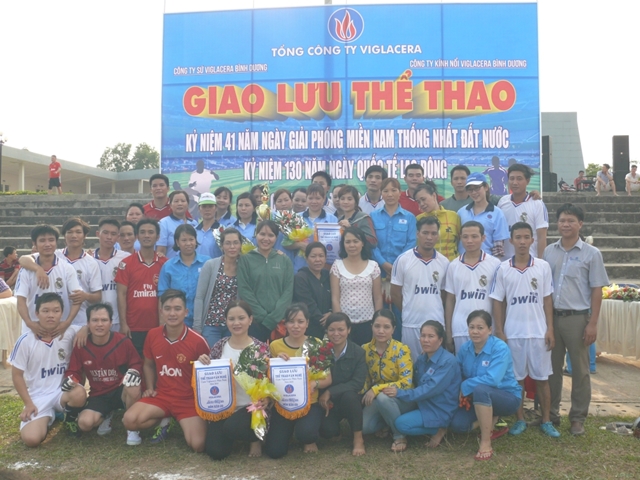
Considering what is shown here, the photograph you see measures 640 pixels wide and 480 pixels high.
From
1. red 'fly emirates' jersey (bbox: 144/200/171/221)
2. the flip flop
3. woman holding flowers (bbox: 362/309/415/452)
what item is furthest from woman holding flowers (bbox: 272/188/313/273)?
the flip flop

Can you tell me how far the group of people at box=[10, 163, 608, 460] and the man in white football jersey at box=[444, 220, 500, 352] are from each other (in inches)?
0.5

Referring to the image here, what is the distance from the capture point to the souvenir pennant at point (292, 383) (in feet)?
13.4

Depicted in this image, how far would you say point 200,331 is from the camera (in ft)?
15.5

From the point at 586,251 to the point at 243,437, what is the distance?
3.03 m

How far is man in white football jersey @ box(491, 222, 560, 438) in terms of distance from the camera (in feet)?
14.5

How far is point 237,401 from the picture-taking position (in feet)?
14.0

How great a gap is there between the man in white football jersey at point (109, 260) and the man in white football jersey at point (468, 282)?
2.96 metres

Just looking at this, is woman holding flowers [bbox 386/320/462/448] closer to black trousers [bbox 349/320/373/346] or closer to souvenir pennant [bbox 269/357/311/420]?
black trousers [bbox 349/320/373/346]

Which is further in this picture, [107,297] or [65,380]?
[107,297]

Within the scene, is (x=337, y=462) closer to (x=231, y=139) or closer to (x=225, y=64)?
(x=231, y=139)

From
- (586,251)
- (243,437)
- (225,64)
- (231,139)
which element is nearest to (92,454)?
(243,437)

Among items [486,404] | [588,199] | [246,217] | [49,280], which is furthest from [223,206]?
[588,199]

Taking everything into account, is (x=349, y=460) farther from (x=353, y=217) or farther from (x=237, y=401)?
(x=353, y=217)

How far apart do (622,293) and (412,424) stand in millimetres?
3947
